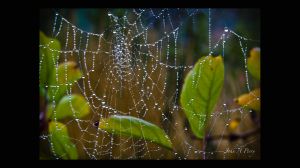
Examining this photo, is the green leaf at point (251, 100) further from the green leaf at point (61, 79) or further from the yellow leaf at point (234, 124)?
the green leaf at point (61, 79)

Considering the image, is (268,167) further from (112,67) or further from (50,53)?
(50,53)

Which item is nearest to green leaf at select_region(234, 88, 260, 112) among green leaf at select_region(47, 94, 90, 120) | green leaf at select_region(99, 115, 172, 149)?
green leaf at select_region(99, 115, 172, 149)

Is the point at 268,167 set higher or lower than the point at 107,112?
lower

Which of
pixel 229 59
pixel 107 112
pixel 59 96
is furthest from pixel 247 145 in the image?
pixel 59 96

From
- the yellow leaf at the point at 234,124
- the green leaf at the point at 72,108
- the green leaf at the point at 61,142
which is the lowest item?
the green leaf at the point at 61,142

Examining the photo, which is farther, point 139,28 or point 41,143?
point 139,28

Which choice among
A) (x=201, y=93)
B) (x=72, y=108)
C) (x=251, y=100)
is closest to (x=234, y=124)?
(x=251, y=100)

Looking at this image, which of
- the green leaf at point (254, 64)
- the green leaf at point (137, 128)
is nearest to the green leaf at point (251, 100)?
the green leaf at point (254, 64)

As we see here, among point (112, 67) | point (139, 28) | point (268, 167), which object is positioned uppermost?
point (139, 28)
